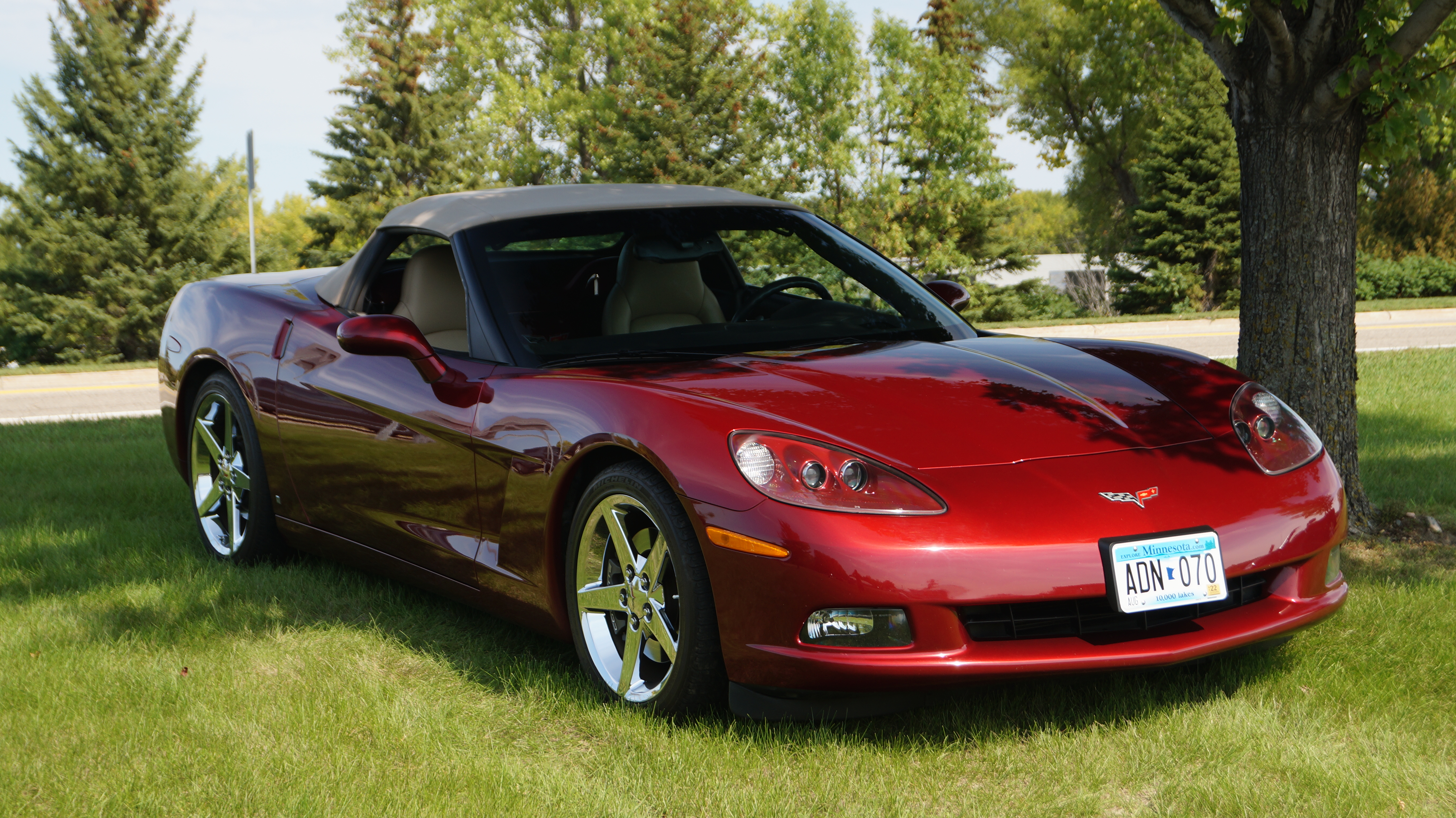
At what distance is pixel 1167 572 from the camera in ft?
9.71

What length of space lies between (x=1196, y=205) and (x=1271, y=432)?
2832cm

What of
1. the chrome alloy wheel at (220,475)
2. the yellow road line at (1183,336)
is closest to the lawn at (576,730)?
the chrome alloy wheel at (220,475)

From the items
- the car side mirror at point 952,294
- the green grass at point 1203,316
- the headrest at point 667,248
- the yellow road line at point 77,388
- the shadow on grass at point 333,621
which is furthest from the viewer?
the green grass at point 1203,316

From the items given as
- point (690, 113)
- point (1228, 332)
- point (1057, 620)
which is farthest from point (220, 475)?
point (690, 113)

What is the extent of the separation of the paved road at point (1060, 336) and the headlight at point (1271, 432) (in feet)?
33.9

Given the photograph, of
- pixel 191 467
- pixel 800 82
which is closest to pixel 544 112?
pixel 800 82

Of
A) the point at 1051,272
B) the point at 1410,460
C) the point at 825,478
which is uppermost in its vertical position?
the point at 825,478

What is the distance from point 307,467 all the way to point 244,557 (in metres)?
0.77

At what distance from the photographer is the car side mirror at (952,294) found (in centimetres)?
494

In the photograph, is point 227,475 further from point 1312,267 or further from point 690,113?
point 690,113

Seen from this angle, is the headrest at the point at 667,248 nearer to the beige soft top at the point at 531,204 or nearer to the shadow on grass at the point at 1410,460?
the beige soft top at the point at 531,204

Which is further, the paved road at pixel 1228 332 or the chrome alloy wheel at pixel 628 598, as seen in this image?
the paved road at pixel 1228 332

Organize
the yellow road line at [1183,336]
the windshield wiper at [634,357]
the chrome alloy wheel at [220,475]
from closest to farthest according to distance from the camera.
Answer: the windshield wiper at [634,357]
the chrome alloy wheel at [220,475]
the yellow road line at [1183,336]

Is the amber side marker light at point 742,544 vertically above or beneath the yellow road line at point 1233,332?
above
